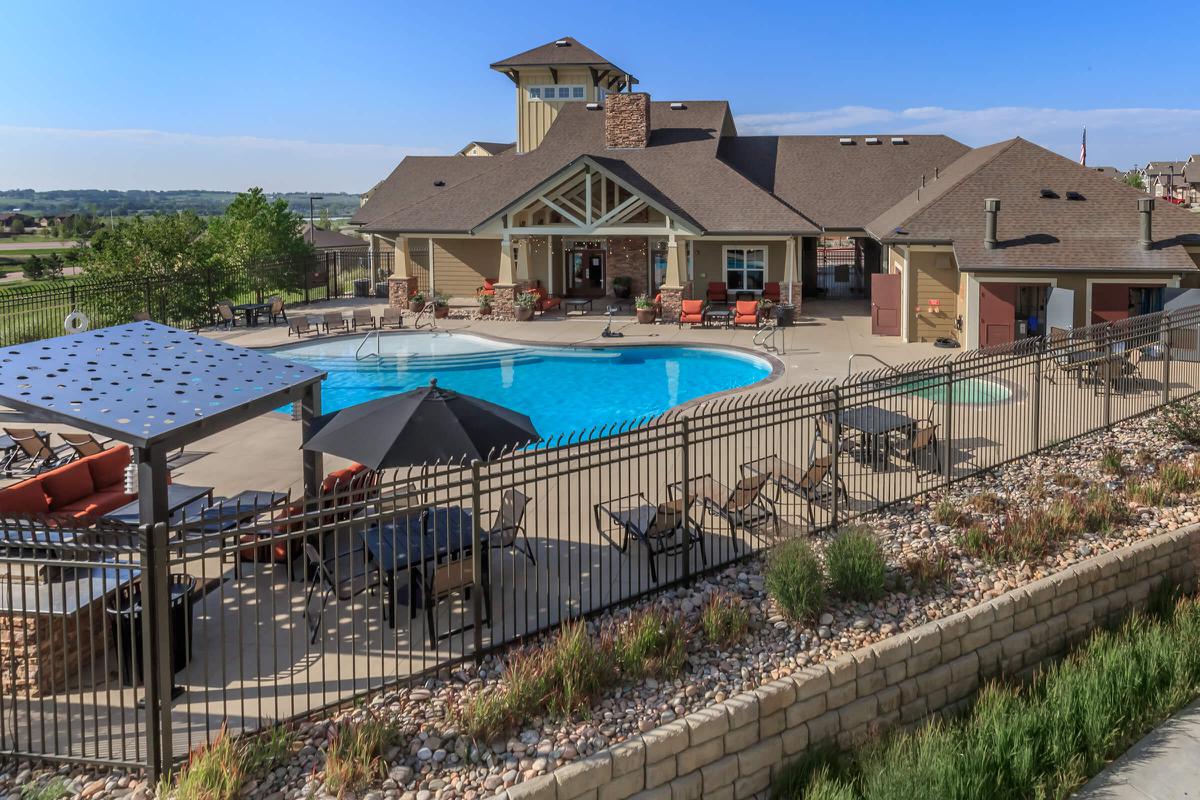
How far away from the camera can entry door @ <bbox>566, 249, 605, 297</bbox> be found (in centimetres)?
3600

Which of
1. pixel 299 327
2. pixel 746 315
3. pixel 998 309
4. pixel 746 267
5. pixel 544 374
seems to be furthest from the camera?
pixel 746 267

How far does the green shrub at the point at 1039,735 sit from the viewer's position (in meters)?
7.58

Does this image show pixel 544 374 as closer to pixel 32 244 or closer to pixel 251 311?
pixel 251 311

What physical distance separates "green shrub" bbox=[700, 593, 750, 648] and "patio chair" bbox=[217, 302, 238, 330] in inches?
954

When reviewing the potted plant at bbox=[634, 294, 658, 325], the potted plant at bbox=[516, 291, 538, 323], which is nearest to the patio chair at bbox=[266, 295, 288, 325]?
the potted plant at bbox=[516, 291, 538, 323]

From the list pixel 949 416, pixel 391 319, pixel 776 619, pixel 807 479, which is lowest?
pixel 776 619

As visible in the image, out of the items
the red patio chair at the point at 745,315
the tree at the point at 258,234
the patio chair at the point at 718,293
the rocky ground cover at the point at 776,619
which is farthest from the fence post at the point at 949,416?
the tree at the point at 258,234

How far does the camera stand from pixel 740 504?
10.5m

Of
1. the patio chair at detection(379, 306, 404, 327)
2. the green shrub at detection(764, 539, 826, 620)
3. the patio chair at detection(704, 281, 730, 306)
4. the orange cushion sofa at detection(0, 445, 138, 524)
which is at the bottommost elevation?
the green shrub at detection(764, 539, 826, 620)

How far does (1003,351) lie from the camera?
13.3m

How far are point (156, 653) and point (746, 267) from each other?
28.6 m

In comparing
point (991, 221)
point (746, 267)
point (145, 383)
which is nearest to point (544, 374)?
point (991, 221)

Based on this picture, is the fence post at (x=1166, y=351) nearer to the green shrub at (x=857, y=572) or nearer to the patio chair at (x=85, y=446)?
the green shrub at (x=857, y=572)

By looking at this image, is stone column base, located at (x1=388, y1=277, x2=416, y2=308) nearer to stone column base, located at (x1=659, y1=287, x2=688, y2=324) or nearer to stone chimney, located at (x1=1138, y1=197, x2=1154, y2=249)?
stone column base, located at (x1=659, y1=287, x2=688, y2=324)
